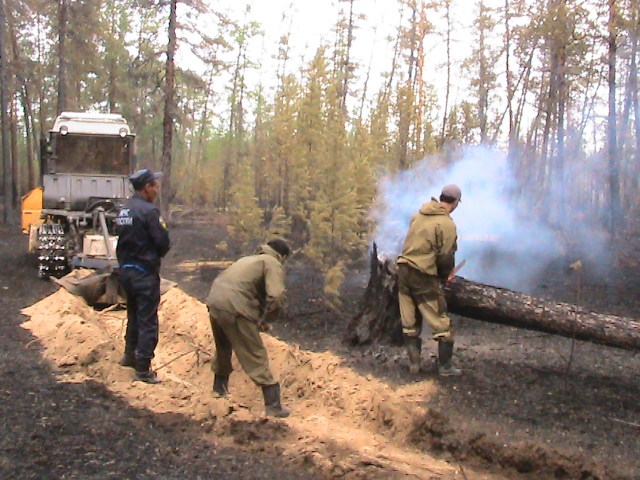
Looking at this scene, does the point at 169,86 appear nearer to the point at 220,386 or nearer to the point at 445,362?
the point at 220,386

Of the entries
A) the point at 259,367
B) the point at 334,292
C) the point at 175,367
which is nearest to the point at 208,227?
the point at 334,292

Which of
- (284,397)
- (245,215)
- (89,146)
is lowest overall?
(284,397)

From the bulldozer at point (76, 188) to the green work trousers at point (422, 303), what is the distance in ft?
23.4

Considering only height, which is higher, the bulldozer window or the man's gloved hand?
the bulldozer window

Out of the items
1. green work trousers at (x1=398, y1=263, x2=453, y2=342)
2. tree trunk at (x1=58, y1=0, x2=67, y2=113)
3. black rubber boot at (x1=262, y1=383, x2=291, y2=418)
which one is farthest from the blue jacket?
tree trunk at (x1=58, y1=0, x2=67, y2=113)

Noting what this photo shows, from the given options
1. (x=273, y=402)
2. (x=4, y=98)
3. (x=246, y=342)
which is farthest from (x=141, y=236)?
(x=4, y=98)

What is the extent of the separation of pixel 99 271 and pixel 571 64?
13033 mm

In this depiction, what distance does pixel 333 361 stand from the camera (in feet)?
23.7

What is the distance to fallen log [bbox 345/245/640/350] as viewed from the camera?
6.41 meters

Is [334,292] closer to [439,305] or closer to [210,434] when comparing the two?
[439,305]

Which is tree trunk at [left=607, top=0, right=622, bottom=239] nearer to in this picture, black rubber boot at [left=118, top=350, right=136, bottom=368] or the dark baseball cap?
the dark baseball cap

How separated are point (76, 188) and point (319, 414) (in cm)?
1011

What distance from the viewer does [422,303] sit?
21.1 feet

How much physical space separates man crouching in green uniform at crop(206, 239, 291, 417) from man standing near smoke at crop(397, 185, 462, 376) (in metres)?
1.51
